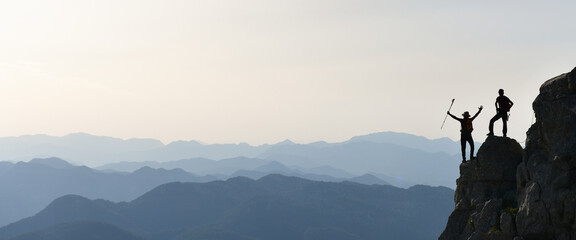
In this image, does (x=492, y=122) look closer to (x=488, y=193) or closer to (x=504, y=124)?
(x=504, y=124)

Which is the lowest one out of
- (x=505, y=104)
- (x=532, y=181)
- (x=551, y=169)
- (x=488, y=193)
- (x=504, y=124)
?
(x=532, y=181)

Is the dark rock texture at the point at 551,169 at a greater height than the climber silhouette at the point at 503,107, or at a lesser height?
lesser

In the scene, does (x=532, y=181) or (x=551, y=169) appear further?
(x=532, y=181)

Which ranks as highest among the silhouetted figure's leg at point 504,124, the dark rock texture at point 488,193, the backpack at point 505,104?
the backpack at point 505,104

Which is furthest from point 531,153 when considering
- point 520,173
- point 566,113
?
point 566,113

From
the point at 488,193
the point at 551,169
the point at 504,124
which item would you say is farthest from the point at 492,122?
the point at 551,169

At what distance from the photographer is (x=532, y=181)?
31.4 meters

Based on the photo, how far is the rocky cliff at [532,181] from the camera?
2958 centimetres

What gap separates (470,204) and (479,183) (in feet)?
5.06

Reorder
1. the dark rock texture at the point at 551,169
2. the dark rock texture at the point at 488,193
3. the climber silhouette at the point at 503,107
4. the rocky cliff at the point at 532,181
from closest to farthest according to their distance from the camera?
1. the dark rock texture at the point at 551,169
2. the rocky cliff at the point at 532,181
3. the dark rock texture at the point at 488,193
4. the climber silhouette at the point at 503,107

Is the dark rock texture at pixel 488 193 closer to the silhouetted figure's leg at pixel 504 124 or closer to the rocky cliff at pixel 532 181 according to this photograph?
the rocky cliff at pixel 532 181

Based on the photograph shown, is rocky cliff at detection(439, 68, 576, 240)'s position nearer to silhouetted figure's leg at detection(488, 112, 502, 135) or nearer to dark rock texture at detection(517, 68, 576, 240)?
dark rock texture at detection(517, 68, 576, 240)

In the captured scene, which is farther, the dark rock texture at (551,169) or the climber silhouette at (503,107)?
the climber silhouette at (503,107)

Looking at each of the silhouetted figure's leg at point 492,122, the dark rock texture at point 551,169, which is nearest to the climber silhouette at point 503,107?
the silhouetted figure's leg at point 492,122
